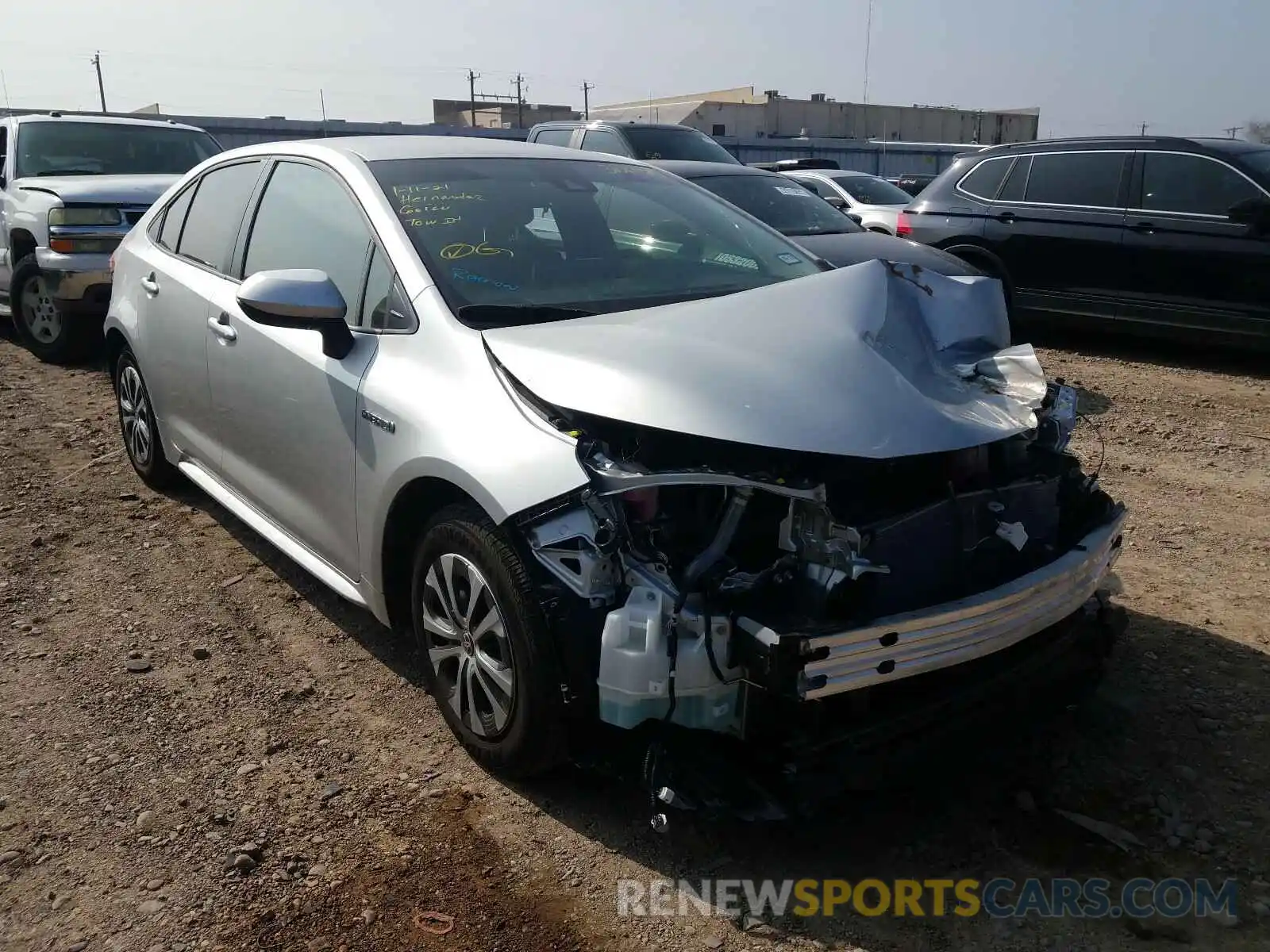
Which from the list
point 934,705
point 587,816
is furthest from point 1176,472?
point 587,816

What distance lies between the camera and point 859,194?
44.9ft

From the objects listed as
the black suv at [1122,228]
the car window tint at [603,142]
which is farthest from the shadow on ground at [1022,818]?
the car window tint at [603,142]

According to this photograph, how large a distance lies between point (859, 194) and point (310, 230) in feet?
36.0

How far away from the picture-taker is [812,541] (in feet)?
8.39

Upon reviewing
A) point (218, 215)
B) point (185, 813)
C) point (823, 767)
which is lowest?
point (185, 813)

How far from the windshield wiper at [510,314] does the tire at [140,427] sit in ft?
8.99

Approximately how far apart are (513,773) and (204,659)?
1564 mm

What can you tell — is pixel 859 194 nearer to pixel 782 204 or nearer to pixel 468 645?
pixel 782 204

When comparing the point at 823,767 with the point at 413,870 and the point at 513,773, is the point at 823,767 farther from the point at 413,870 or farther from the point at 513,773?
the point at 413,870

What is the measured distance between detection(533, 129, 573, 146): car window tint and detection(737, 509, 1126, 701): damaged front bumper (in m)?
9.57

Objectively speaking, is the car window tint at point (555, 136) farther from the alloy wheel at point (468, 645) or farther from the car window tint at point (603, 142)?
the alloy wheel at point (468, 645)

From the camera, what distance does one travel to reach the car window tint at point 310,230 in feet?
11.7

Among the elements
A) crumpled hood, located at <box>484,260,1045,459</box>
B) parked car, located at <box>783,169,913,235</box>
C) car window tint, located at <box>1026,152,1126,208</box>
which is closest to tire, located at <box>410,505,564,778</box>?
crumpled hood, located at <box>484,260,1045,459</box>

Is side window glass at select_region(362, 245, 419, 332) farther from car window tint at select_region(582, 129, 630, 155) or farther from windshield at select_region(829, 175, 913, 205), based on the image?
windshield at select_region(829, 175, 913, 205)
